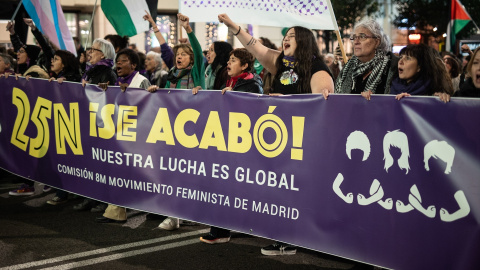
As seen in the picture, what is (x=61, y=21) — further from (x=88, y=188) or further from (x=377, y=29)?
(x=377, y=29)

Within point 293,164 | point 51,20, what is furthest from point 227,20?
point 51,20

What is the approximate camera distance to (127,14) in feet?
23.5

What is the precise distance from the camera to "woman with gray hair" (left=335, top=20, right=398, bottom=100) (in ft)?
15.7

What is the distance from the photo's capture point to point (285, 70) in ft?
16.9

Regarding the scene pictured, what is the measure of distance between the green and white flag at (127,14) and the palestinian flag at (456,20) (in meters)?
6.39

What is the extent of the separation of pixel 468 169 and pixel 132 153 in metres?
3.14

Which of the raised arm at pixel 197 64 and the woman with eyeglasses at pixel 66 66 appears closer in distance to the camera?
the raised arm at pixel 197 64

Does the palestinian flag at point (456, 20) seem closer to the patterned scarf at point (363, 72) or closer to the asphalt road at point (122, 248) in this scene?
the patterned scarf at point (363, 72)

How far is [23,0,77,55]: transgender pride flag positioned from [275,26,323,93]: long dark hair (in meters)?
4.25

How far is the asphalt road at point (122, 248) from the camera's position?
496cm

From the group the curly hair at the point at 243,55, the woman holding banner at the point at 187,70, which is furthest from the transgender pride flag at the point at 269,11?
the woman holding banner at the point at 187,70

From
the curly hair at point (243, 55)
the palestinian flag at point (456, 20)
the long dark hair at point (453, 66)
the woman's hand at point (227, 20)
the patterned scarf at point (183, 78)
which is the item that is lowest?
the patterned scarf at point (183, 78)

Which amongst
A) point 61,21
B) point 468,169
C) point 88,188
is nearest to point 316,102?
point 468,169

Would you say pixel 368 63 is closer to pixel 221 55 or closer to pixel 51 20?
pixel 221 55
